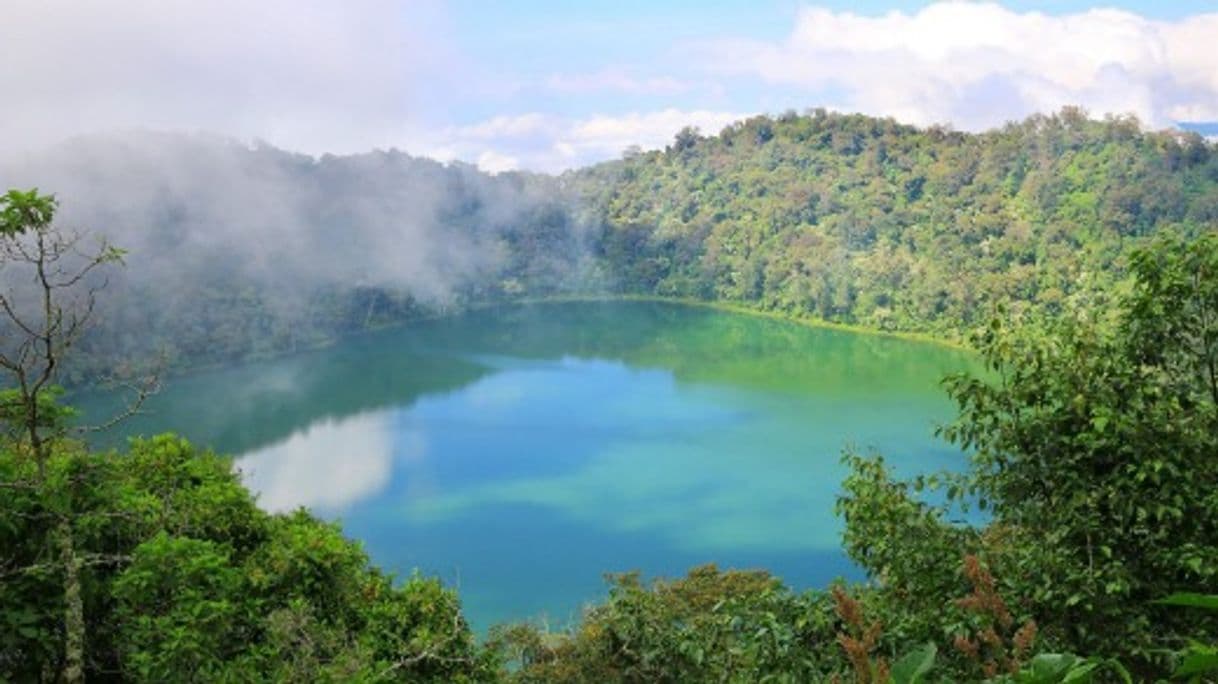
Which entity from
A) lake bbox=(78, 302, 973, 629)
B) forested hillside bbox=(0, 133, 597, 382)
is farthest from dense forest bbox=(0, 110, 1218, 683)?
forested hillside bbox=(0, 133, 597, 382)

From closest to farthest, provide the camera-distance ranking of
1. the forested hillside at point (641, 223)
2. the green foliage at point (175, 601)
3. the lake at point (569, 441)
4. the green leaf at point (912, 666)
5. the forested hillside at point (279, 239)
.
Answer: the green leaf at point (912, 666)
the green foliage at point (175, 601)
the lake at point (569, 441)
the forested hillside at point (279, 239)
the forested hillside at point (641, 223)

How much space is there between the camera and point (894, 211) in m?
45.6

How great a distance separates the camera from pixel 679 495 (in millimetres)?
20062

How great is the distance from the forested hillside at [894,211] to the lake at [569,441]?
3.58 meters

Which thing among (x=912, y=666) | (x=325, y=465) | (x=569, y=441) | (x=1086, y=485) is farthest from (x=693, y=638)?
(x=569, y=441)

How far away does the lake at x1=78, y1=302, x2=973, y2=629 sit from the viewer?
16844 mm

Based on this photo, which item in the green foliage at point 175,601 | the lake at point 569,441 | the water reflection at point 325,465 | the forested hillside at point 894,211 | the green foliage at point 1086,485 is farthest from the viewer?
the forested hillside at point 894,211

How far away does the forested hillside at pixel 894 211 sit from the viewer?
36500 mm

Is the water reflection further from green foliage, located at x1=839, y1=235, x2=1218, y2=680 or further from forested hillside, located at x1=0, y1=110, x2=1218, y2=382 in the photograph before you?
green foliage, located at x1=839, y1=235, x2=1218, y2=680

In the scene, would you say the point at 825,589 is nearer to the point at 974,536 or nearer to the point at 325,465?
the point at 974,536

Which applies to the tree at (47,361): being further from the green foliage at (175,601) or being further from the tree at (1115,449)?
the tree at (1115,449)

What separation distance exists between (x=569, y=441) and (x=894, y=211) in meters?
26.9

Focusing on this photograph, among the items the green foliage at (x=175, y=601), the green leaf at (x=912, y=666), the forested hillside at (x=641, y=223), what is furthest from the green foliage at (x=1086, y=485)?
the forested hillside at (x=641, y=223)

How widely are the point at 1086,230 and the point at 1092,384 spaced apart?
3875cm
